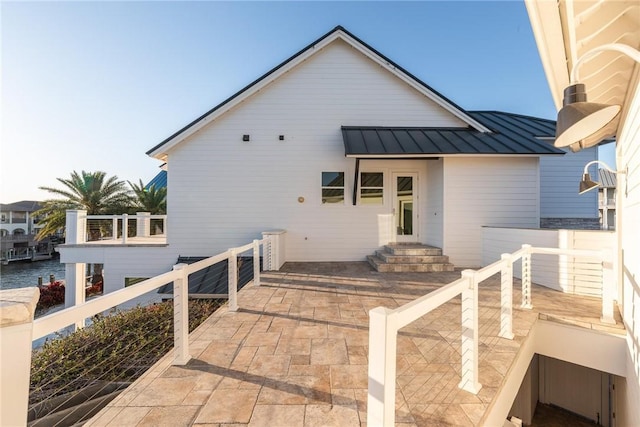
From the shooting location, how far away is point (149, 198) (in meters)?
15.7

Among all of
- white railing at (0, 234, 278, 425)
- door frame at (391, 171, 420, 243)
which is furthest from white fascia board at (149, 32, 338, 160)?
white railing at (0, 234, 278, 425)

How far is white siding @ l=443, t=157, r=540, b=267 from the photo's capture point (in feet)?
25.0

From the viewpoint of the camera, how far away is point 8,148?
22.1ft

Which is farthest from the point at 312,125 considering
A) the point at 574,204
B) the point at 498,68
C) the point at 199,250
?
the point at 498,68

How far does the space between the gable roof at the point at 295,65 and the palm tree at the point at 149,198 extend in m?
8.42

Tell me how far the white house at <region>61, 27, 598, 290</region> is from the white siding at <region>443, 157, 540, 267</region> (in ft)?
2.25

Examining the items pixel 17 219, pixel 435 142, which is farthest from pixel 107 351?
pixel 17 219

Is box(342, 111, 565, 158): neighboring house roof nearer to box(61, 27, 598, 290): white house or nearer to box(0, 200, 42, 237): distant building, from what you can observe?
box(61, 27, 598, 290): white house

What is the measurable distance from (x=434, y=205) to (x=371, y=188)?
1.91 m

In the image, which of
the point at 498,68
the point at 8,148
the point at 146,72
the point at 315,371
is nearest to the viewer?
the point at 315,371

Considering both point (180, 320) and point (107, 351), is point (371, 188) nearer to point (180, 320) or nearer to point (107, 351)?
point (180, 320)

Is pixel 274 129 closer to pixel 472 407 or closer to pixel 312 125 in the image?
pixel 312 125

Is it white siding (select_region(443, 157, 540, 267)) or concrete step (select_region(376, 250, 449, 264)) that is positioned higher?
white siding (select_region(443, 157, 540, 267))

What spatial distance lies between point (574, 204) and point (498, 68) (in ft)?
32.6
